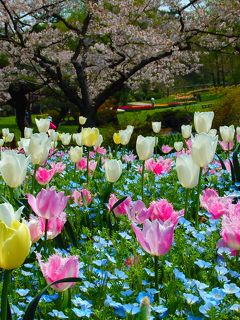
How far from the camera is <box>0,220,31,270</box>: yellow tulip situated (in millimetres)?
1107

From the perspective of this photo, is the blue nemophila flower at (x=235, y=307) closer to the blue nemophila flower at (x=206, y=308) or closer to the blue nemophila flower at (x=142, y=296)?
the blue nemophila flower at (x=206, y=308)

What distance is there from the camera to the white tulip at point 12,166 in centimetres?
208

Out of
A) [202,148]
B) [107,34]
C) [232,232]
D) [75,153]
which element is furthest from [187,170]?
[107,34]

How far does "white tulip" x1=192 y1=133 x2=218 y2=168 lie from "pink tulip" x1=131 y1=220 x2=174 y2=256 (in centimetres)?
85

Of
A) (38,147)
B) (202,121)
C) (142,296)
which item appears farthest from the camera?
(202,121)

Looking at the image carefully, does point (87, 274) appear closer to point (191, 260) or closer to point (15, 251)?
point (191, 260)

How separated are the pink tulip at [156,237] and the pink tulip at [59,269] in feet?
0.69

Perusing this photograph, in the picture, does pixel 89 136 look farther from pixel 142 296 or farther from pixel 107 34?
pixel 107 34

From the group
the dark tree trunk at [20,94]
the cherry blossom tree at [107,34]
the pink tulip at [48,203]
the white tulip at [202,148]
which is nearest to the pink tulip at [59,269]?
the pink tulip at [48,203]

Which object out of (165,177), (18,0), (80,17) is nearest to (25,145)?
(165,177)

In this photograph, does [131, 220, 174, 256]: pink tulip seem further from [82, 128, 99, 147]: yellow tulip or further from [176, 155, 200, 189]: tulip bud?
[82, 128, 99, 147]: yellow tulip

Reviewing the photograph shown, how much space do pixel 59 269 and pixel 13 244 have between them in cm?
42

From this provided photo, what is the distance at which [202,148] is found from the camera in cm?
236

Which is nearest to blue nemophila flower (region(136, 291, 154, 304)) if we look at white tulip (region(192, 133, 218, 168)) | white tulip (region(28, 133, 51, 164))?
white tulip (region(192, 133, 218, 168))
